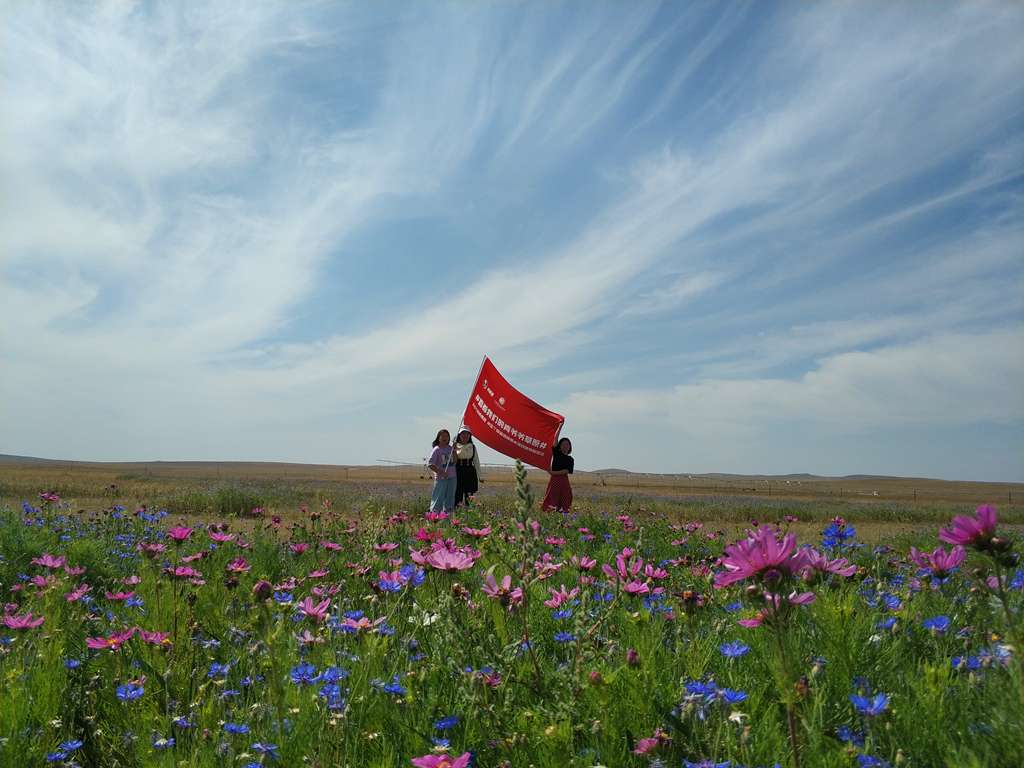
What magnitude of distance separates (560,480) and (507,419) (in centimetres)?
148

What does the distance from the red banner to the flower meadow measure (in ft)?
25.8

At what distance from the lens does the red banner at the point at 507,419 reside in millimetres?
11742

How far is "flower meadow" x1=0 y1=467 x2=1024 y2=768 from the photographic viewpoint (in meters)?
1.78

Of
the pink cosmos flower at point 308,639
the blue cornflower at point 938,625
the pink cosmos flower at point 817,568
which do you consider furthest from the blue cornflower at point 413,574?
the blue cornflower at point 938,625

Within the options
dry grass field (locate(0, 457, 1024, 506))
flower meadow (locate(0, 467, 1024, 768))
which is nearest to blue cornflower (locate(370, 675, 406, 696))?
flower meadow (locate(0, 467, 1024, 768))

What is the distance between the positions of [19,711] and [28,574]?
348 cm

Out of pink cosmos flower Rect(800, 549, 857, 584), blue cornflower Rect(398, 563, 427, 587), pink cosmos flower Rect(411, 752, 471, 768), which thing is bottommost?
pink cosmos flower Rect(411, 752, 471, 768)

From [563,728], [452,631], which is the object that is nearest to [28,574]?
[452,631]

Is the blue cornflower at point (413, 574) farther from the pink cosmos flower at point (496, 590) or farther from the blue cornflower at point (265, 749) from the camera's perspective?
the blue cornflower at point (265, 749)

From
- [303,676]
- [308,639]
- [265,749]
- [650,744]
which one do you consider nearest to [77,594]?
[308,639]

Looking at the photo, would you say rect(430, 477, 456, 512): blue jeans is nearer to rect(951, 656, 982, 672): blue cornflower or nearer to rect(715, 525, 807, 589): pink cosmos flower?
rect(951, 656, 982, 672): blue cornflower

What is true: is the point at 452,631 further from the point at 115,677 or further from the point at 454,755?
the point at 115,677

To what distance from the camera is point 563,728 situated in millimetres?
1866

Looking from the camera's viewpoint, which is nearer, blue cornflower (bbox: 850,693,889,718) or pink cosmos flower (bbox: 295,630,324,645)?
blue cornflower (bbox: 850,693,889,718)
